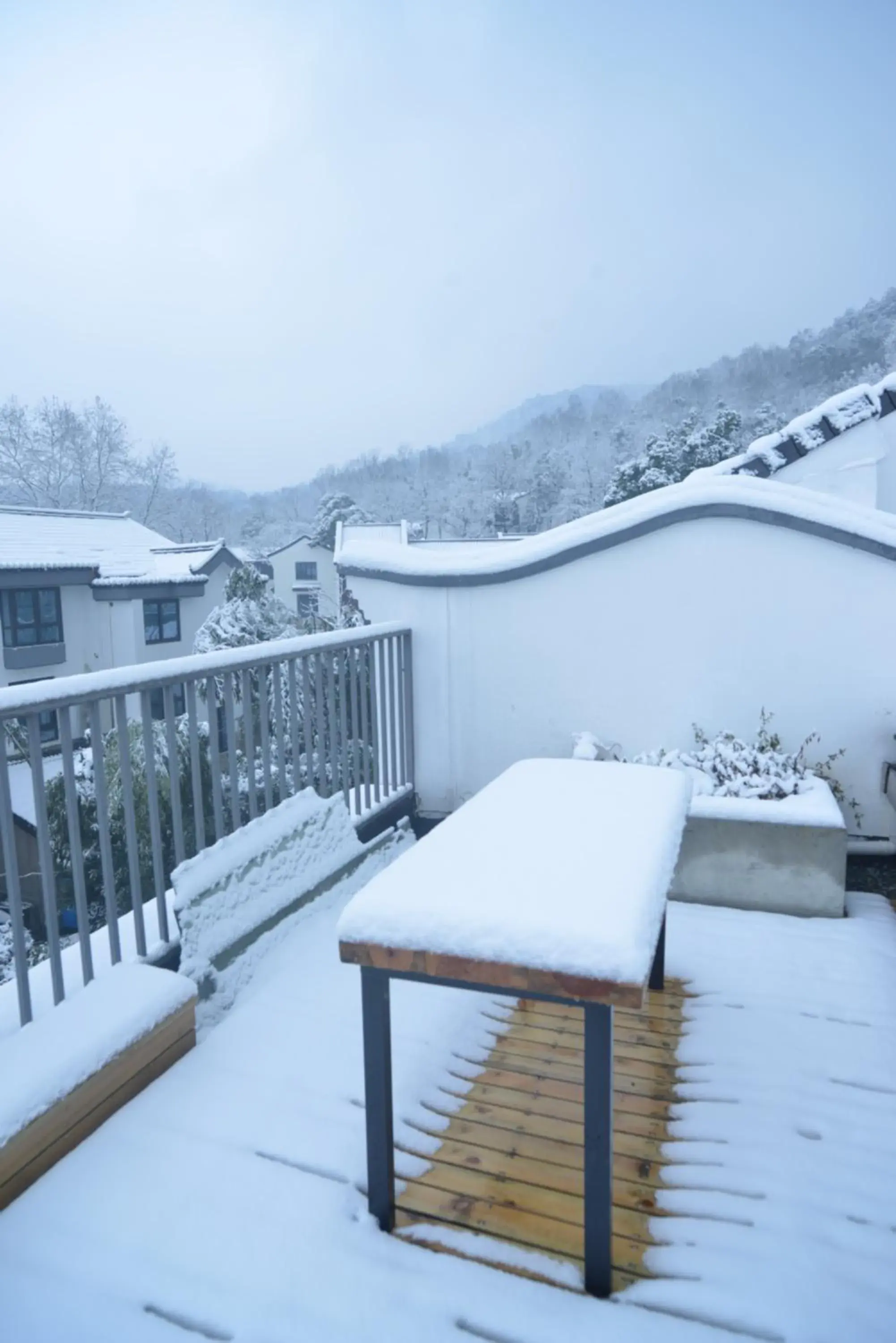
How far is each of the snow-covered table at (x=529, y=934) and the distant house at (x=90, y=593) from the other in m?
17.5

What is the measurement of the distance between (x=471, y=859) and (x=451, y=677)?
270 centimetres

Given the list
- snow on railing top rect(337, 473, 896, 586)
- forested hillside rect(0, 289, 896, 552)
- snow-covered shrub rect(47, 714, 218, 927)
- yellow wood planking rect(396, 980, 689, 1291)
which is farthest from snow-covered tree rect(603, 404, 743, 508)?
yellow wood planking rect(396, 980, 689, 1291)

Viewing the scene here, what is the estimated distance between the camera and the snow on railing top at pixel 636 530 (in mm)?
3701

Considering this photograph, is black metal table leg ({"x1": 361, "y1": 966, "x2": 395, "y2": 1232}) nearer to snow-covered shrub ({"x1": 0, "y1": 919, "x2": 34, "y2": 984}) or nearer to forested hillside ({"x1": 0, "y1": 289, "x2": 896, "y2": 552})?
snow-covered shrub ({"x1": 0, "y1": 919, "x2": 34, "y2": 984})

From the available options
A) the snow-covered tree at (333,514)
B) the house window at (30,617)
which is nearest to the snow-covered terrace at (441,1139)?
the house window at (30,617)

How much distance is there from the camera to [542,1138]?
6.04 feet

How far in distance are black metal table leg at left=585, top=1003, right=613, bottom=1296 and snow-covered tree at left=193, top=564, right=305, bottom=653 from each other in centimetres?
920

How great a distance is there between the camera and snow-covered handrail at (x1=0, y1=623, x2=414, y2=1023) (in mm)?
1908

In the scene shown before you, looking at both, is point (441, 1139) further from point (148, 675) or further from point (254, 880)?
→ point (148, 675)

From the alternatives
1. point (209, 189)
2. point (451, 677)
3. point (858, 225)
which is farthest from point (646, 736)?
point (209, 189)

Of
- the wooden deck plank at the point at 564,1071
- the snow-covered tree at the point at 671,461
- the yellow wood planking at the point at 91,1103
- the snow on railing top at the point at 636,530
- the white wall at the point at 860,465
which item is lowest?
the wooden deck plank at the point at 564,1071

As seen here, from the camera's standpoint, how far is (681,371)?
54844mm

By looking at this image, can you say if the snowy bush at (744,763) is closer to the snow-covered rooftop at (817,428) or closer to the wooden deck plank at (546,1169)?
the wooden deck plank at (546,1169)

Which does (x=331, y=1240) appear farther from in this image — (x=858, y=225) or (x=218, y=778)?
(x=858, y=225)
